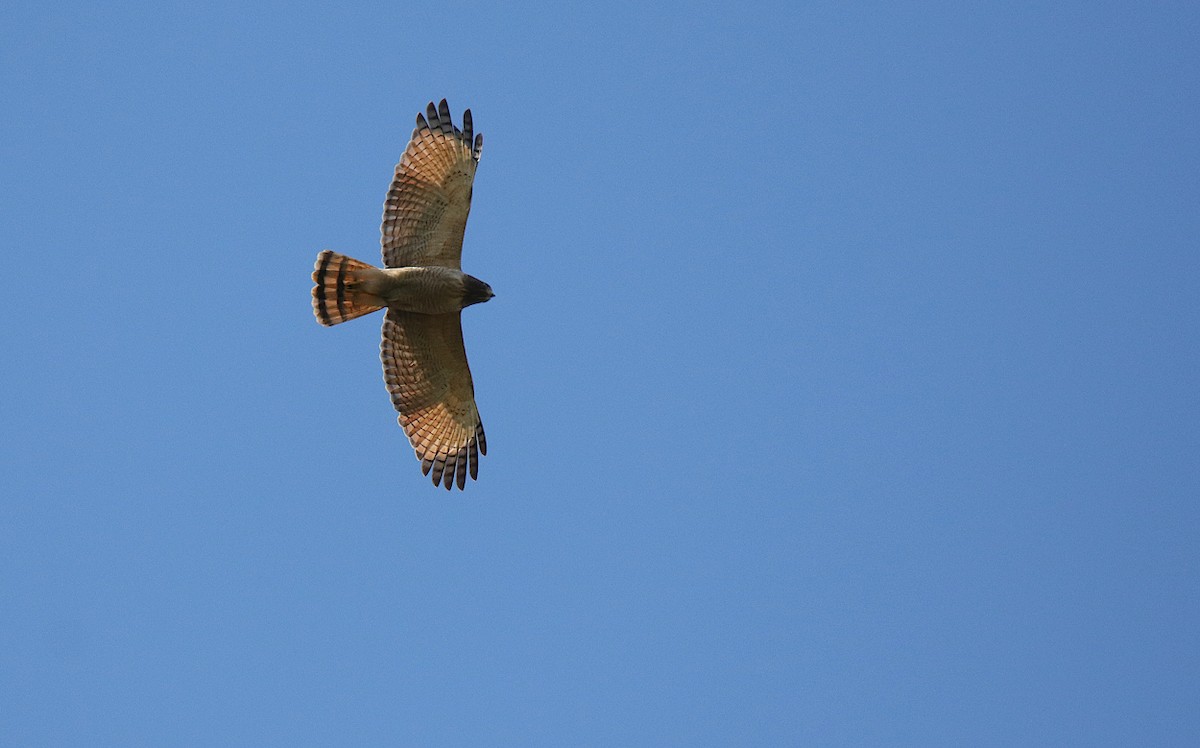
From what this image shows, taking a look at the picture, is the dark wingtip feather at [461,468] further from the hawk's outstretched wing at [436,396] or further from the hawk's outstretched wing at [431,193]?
the hawk's outstretched wing at [431,193]

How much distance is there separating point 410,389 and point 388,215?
190 centimetres

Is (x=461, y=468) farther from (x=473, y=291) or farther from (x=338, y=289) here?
(x=338, y=289)

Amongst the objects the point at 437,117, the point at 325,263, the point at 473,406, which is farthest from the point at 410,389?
the point at 437,117

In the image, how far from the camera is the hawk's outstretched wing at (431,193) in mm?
14367

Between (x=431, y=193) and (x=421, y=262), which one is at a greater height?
(x=431, y=193)

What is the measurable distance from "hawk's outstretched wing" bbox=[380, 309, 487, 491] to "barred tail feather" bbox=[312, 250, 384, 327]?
0.58 m

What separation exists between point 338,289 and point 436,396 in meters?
1.72

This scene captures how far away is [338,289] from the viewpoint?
Answer: 14.3 metres

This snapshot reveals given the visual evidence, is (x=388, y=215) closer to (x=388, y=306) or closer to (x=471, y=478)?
(x=388, y=306)

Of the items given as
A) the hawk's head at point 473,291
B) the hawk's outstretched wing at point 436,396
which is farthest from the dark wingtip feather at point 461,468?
the hawk's head at point 473,291

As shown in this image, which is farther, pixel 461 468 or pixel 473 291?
pixel 461 468

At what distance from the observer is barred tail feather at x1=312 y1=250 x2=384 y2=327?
46.5 feet

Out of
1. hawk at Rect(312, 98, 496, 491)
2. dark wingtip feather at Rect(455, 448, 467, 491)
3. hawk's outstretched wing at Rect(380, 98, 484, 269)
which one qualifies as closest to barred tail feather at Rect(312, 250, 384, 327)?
hawk at Rect(312, 98, 496, 491)

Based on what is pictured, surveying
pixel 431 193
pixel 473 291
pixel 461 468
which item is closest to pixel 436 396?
pixel 461 468
